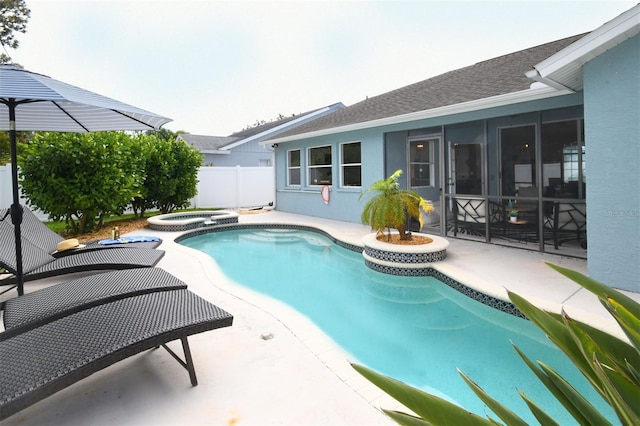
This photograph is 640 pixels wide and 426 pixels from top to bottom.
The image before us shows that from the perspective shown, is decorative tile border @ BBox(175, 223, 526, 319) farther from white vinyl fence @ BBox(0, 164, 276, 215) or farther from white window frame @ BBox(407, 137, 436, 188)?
white vinyl fence @ BBox(0, 164, 276, 215)

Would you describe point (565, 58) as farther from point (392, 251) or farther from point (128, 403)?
point (128, 403)

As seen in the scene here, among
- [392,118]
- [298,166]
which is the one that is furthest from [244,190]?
[392,118]

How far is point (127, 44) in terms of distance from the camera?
12.4 meters

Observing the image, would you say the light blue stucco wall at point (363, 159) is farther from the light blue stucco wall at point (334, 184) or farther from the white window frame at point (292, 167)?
the white window frame at point (292, 167)

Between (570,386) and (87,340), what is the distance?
117 inches

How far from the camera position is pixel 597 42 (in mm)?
4816

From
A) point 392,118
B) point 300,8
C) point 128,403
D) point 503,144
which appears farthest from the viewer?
point 300,8

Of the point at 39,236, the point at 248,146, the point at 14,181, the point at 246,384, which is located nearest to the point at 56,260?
the point at 39,236

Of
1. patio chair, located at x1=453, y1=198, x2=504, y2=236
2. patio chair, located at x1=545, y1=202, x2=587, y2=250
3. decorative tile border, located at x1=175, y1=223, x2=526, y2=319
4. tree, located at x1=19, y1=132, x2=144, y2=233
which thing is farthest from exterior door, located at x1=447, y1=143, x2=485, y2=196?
tree, located at x1=19, y1=132, x2=144, y2=233

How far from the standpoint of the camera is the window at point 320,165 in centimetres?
1353

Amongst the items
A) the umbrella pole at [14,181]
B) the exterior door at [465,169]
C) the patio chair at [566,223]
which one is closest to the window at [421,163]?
the exterior door at [465,169]

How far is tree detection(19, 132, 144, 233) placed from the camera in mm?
9898

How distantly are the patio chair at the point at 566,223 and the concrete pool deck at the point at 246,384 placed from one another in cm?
272

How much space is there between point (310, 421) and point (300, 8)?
34.9ft
